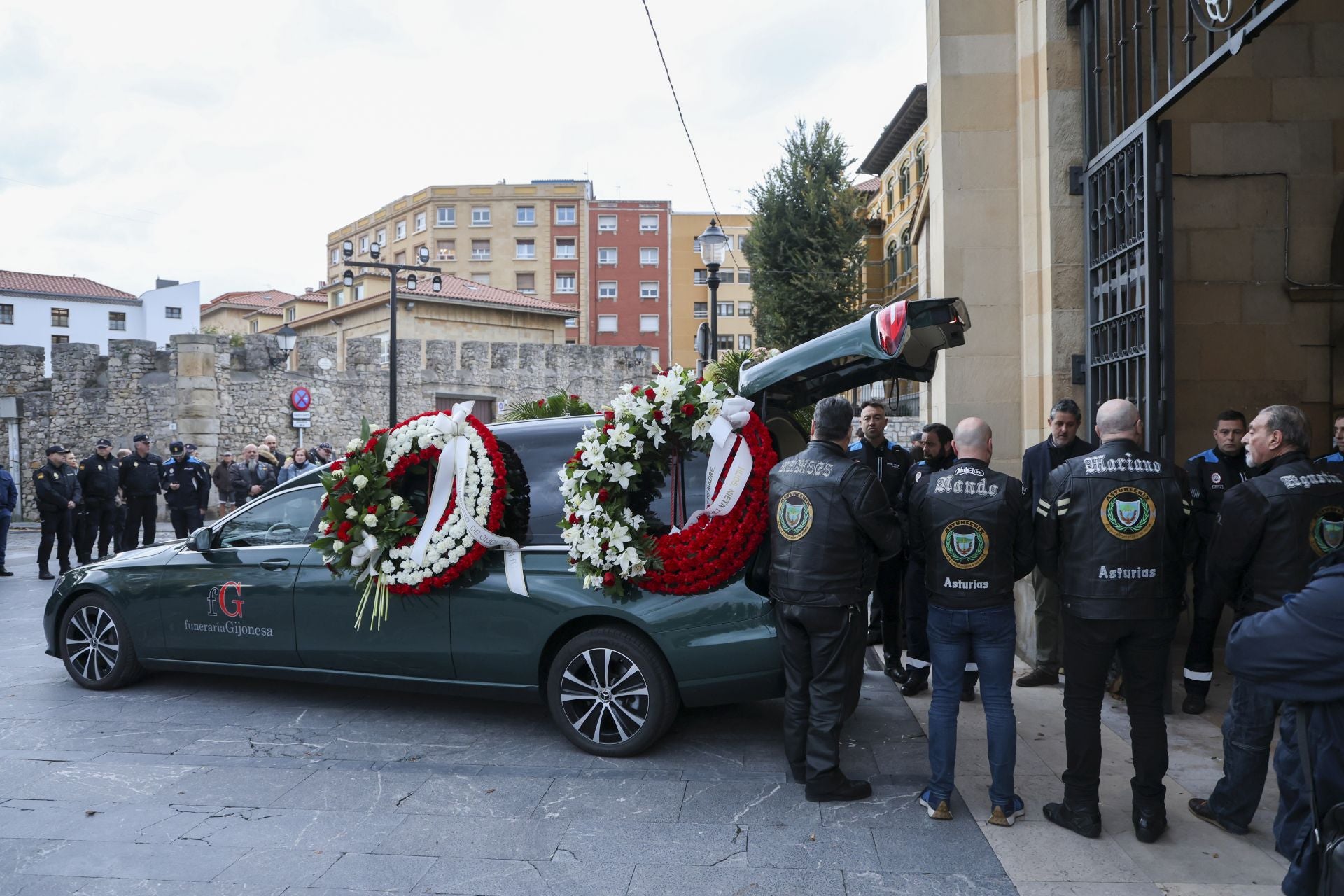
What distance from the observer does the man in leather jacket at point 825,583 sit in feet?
14.7

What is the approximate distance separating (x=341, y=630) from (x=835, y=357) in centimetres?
323

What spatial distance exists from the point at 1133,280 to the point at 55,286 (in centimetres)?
7288

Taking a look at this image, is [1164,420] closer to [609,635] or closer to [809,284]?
[609,635]

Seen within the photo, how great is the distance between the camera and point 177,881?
146 inches

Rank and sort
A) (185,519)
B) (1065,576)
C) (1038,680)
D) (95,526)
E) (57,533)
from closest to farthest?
(1065,576)
(1038,680)
(57,533)
(95,526)
(185,519)

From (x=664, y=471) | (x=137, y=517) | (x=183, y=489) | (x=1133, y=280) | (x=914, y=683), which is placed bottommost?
(x=914, y=683)

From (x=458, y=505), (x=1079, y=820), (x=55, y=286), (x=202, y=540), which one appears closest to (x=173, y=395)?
(x=202, y=540)

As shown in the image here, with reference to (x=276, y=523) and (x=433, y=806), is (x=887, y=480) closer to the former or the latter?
(x=433, y=806)

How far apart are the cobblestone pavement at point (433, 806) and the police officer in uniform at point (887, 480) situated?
2.41 feet

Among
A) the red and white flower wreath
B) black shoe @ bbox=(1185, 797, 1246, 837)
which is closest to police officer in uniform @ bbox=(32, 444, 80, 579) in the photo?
the red and white flower wreath

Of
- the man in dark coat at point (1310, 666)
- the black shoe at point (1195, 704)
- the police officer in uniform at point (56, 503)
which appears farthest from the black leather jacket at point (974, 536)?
the police officer in uniform at point (56, 503)

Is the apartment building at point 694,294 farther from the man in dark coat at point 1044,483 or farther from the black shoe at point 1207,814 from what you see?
the black shoe at point 1207,814

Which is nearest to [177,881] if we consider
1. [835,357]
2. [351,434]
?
[835,357]

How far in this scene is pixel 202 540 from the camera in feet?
20.2
